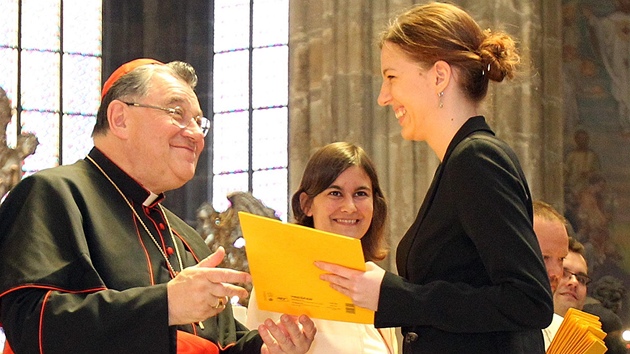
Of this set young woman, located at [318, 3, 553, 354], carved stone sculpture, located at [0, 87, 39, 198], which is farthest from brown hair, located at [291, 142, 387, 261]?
carved stone sculpture, located at [0, 87, 39, 198]

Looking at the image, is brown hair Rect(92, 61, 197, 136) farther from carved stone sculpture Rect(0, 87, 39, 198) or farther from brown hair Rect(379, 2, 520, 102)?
carved stone sculpture Rect(0, 87, 39, 198)

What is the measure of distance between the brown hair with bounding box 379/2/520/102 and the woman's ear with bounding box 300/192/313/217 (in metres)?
1.94

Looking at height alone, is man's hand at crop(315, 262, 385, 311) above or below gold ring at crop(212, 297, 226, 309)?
above

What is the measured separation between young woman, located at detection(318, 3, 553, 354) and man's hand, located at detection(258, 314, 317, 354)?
0.56m

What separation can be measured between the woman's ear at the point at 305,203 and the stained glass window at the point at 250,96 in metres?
9.28

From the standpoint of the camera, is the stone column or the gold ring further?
the stone column

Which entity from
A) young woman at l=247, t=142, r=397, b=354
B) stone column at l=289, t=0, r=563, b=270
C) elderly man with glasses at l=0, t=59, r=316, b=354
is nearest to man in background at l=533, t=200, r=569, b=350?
young woman at l=247, t=142, r=397, b=354

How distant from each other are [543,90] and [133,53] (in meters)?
5.74

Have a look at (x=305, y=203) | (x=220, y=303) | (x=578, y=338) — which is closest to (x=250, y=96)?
(x=305, y=203)

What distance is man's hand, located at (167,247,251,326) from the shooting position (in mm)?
3705

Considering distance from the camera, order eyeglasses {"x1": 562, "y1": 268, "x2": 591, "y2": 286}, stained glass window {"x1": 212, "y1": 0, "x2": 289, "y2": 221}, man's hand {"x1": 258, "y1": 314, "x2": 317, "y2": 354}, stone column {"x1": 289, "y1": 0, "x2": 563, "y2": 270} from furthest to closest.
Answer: stained glass window {"x1": 212, "y1": 0, "x2": 289, "y2": 221} < stone column {"x1": 289, "y1": 0, "x2": 563, "y2": 270} < eyeglasses {"x1": 562, "y1": 268, "x2": 591, "y2": 286} < man's hand {"x1": 258, "y1": 314, "x2": 317, "y2": 354}

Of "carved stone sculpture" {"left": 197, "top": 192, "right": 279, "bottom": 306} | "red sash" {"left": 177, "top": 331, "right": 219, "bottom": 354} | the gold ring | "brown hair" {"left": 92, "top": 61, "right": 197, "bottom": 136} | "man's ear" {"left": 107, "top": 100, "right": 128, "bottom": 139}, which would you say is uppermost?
"brown hair" {"left": 92, "top": 61, "right": 197, "bottom": 136}

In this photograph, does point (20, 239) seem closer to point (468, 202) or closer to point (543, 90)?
point (468, 202)

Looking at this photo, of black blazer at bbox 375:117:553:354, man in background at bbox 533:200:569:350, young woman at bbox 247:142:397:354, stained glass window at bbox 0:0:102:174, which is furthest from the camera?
stained glass window at bbox 0:0:102:174
